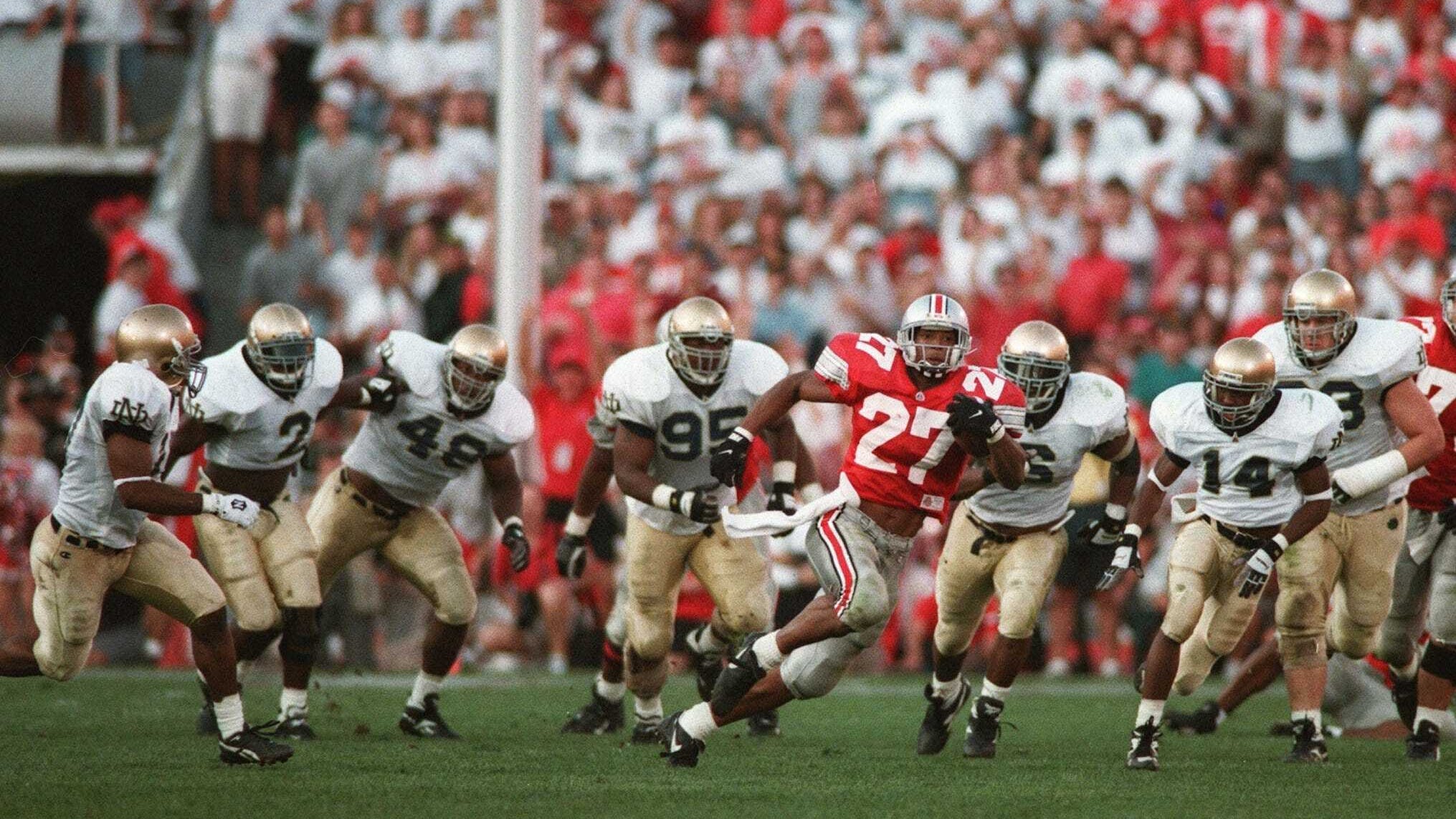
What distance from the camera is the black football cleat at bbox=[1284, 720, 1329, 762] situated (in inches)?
284

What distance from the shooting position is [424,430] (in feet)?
26.2

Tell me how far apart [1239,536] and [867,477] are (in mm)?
1462

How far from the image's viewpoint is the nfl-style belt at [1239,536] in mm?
7156

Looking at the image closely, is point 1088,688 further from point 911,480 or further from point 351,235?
point 351,235

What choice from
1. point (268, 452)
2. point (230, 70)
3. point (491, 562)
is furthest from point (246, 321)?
point (268, 452)

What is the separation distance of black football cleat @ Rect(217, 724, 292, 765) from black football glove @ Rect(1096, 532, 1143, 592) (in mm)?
2937

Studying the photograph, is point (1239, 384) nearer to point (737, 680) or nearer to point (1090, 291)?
point (737, 680)

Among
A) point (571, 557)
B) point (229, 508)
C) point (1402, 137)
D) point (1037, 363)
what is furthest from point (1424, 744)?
point (1402, 137)

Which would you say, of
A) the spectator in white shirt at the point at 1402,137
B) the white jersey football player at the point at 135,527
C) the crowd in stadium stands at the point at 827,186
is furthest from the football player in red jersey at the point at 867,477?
the spectator in white shirt at the point at 1402,137

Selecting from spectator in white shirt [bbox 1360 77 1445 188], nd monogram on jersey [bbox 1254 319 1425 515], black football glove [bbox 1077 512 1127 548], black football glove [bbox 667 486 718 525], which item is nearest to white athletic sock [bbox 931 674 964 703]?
black football glove [bbox 1077 512 1127 548]

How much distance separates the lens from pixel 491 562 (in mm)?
12031

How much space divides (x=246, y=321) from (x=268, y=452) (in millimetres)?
6134

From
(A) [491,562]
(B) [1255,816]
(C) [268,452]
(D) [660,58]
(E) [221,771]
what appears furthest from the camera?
(D) [660,58]

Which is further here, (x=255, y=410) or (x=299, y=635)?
(x=299, y=635)
